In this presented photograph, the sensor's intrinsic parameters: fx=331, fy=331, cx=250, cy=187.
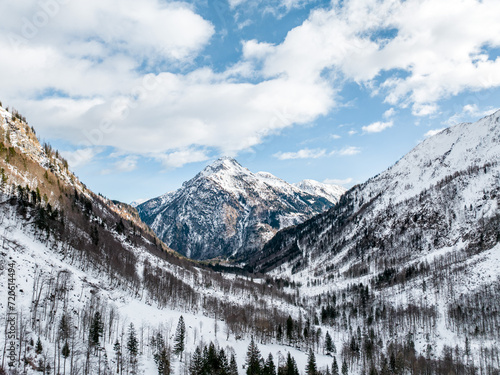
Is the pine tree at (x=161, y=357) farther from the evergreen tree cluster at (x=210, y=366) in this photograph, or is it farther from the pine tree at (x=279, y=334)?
the pine tree at (x=279, y=334)

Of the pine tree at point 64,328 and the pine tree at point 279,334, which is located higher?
the pine tree at point 64,328

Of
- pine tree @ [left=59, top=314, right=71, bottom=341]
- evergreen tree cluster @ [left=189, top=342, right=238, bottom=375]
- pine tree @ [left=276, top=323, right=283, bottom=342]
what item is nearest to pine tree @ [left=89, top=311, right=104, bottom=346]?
pine tree @ [left=59, top=314, right=71, bottom=341]

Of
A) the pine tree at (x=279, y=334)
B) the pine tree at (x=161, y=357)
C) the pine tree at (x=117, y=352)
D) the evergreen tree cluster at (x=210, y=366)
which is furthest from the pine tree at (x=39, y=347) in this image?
the pine tree at (x=279, y=334)

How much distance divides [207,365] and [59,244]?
110665mm

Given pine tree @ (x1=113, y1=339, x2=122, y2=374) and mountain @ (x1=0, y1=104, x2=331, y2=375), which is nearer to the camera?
mountain @ (x1=0, y1=104, x2=331, y2=375)

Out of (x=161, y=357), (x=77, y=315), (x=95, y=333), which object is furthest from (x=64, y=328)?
(x=161, y=357)

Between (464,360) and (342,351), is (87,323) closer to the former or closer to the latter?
(342,351)

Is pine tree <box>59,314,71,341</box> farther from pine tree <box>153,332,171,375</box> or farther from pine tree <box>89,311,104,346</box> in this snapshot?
pine tree <box>153,332,171,375</box>

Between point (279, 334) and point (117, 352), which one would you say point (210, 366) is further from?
point (279, 334)

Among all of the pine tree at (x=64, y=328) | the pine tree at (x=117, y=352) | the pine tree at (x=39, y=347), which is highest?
the pine tree at (x=64, y=328)

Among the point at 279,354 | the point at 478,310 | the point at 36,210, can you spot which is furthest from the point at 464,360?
the point at 36,210

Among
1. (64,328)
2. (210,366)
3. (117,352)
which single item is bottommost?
(210,366)

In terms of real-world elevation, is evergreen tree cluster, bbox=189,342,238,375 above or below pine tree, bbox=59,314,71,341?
below

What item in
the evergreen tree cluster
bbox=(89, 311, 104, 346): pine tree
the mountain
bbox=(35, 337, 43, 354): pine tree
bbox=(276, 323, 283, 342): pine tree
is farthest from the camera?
bbox=(276, 323, 283, 342): pine tree
